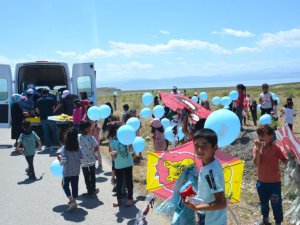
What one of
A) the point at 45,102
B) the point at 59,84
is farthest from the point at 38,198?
the point at 59,84

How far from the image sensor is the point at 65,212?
6.01 m

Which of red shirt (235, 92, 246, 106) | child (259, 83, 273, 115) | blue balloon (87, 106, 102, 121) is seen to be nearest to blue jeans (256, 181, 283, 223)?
blue balloon (87, 106, 102, 121)

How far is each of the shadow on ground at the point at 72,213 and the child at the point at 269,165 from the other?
2780 mm

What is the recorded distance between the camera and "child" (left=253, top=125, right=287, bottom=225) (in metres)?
4.96

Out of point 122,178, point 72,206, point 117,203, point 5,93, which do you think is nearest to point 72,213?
point 72,206

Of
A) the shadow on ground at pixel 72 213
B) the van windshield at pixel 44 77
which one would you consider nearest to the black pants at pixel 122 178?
the shadow on ground at pixel 72 213

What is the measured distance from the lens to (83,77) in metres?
12.9

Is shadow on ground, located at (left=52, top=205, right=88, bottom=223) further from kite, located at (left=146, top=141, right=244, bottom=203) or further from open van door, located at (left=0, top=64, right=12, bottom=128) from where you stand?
open van door, located at (left=0, top=64, right=12, bottom=128)

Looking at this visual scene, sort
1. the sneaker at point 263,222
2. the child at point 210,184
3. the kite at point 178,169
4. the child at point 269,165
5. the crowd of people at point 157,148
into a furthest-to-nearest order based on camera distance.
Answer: the sneaker at point 263,222 < the child at point 269,165 < the kite at point 178,169 < the crowd of people at point 157,148 < the child at point 210,184

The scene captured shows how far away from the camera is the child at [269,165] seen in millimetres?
4957

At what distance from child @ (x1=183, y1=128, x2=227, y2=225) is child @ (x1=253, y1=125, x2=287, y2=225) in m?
2.00

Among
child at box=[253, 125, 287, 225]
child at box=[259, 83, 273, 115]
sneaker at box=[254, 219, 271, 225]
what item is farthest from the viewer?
child at box=[259, 83, 273, 115]

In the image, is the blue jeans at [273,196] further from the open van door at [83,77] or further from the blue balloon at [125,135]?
the open van door at [83,77]

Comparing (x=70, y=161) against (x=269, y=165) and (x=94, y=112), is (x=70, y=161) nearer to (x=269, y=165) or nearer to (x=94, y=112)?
(x=94, y=112)
